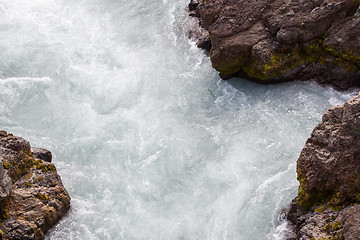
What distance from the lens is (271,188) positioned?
13.2 metres

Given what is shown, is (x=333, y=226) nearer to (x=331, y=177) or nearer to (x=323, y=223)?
(x=323, y=223)

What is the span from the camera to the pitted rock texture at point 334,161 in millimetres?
10248

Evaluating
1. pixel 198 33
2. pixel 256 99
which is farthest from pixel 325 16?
pixel 198 33

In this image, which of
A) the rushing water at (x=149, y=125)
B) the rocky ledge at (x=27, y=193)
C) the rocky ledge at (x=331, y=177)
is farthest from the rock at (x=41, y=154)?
the rocky ledge at (x=331, y=177)

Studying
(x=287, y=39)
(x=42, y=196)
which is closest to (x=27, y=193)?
(x=42, y=196)

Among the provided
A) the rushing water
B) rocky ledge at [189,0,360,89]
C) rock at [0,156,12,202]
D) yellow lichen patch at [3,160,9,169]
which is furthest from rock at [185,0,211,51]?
rock at [0,156,12,202]

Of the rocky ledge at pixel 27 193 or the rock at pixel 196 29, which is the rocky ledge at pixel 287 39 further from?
the rocky ledge at pixel 27 193

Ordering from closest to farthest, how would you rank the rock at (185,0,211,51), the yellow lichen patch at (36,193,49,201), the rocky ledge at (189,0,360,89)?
the yellow lichen patch at (36,193,49,201) → the rocky ledge at (189,0,360,89) → the rock at (185,0,211,51)

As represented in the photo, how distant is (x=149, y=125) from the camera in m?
16.2

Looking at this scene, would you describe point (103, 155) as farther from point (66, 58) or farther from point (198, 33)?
point (198, 33)

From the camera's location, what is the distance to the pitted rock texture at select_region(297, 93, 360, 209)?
10.2 metres

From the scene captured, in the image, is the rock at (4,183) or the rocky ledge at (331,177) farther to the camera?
the rock at (4,183)

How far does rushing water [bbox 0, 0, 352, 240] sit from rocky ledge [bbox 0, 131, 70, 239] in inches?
27.3

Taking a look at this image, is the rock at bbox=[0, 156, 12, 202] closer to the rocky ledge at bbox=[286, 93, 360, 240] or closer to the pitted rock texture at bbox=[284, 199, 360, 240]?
the pitted rock texture at bbox=[284, 199, 360, 240]
